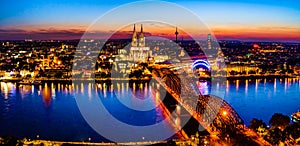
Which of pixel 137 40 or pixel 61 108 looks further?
pixel 137 40

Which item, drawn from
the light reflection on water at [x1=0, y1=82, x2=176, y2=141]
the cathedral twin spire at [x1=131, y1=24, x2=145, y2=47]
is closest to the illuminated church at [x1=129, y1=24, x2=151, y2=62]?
the cathedral twin spire at [x1=131, y1=24, x2=145, y2=47]

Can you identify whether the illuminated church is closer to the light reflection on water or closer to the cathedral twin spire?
the cathedral twin spire

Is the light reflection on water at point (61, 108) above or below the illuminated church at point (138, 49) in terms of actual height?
below

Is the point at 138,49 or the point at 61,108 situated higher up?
the point at 138,49

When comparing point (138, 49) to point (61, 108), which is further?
point (138, 49)

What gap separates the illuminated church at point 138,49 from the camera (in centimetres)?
1722

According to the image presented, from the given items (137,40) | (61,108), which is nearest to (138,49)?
(137,40)

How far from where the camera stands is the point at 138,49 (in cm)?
1775

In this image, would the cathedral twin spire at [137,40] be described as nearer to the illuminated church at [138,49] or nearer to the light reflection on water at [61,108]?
the illuminated church at [138,49]

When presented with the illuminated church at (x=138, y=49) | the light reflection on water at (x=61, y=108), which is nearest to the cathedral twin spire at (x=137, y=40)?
the illuminated church at (x=138, y=49)

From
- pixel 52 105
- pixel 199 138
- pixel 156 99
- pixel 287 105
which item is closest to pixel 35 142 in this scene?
pixel 199 138

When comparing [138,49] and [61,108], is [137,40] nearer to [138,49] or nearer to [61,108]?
[138,49]

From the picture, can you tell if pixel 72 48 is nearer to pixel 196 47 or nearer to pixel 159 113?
pixel 196 47

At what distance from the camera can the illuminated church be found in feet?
56.5
